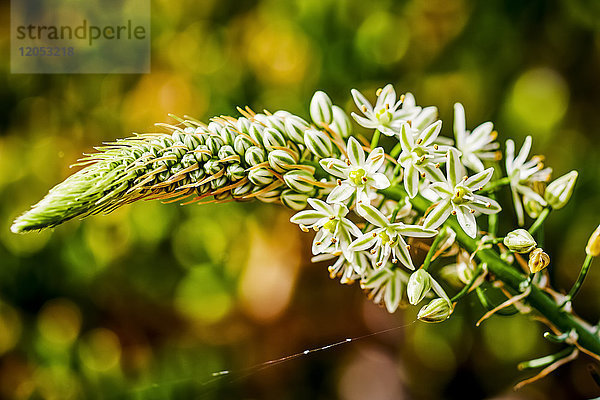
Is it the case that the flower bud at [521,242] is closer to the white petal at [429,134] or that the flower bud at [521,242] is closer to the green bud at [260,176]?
the white petal at [429,134]

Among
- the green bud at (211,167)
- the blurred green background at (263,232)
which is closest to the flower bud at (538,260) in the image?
the green bud at (211,167)

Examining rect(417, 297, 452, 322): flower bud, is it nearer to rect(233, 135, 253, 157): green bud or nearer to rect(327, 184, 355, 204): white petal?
rect(327, 184, 355, 204): white petal

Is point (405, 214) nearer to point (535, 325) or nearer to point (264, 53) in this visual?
point (535, 325)

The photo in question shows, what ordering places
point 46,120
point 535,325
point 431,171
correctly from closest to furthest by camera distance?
point 431,171 < point 535,325 < point 46,120

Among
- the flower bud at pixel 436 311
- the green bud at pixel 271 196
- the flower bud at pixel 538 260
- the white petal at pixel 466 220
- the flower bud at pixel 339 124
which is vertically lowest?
the flower bud at pixel 436 311

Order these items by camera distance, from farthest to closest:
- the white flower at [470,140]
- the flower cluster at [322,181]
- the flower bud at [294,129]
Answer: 1. the white flower at [470,140]
2. the flower bud at [294,129]
3. the flower cluster at [322,181]

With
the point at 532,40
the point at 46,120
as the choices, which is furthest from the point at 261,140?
the point at 46,120

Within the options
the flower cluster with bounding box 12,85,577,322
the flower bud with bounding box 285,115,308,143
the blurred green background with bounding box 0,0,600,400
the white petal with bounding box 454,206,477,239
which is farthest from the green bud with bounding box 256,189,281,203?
the blurred green background with bounding box 0,0,600,400
